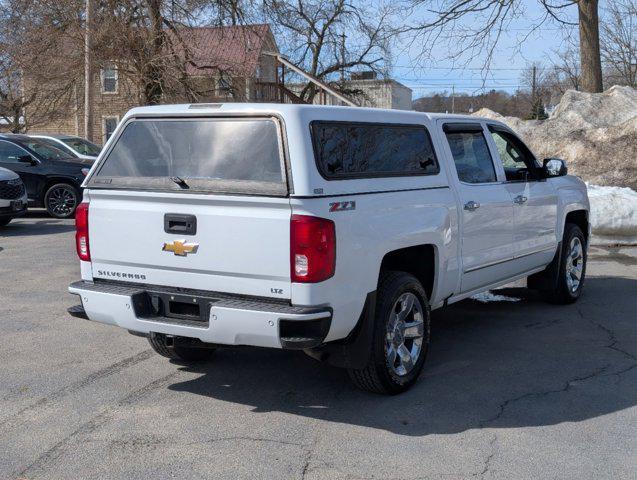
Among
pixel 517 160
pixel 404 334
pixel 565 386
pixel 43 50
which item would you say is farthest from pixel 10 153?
pixel 565 386

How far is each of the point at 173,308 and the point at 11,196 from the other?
409 inches

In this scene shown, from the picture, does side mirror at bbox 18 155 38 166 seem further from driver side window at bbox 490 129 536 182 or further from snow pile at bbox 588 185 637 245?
driver side window at bbox 490 129 536 182

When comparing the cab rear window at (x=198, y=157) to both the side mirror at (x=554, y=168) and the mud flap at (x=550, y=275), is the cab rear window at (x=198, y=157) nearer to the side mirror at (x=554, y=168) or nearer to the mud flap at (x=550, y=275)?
the side mirror at (x=554, y=168)

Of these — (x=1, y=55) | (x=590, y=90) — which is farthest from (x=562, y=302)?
(x=1, y=55)

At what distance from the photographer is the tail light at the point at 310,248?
178 inches

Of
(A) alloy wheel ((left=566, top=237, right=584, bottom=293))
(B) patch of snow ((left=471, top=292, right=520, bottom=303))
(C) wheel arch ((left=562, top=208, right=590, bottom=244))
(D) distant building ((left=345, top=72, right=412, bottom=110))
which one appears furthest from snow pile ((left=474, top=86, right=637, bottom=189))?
(D) distant building ((left=345, top=72, right=412, bottom=110))

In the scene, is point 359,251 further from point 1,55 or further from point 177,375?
point 1,55

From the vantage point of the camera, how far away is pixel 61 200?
16438 millimetres

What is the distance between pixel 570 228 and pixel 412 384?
3.57 m

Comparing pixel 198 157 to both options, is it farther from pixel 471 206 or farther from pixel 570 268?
pixel 570 268

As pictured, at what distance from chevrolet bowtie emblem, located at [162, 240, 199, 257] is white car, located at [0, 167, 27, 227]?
401 inches

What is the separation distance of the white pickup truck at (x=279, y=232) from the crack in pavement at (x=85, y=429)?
407 mm

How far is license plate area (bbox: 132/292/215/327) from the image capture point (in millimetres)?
4852

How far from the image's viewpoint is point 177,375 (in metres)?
5.91
